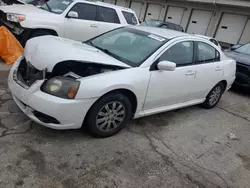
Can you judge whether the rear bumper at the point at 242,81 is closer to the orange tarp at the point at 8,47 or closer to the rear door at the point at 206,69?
the rear door at the point at 206,69

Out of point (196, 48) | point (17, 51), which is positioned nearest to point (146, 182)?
point (196, 48)

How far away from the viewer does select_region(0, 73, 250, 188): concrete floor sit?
260 cm

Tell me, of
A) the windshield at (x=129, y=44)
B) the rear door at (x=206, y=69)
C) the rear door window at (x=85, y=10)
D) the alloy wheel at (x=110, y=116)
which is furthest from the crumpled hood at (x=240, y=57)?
the alloy wheel at (x=110, y=116)

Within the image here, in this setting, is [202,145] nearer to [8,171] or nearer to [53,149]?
[53,149]

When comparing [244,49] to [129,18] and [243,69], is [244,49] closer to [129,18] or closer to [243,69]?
[243,69]

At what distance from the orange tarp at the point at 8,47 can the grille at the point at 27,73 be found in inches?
92.4

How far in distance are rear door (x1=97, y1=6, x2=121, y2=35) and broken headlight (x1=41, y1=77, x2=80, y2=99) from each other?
461 cm

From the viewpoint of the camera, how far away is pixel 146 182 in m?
2.73

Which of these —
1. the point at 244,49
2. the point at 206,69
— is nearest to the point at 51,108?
the point at 206,69

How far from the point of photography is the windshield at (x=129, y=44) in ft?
11.8

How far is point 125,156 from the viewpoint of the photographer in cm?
310

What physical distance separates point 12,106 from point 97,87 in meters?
1.67

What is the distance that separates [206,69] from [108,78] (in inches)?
88.8

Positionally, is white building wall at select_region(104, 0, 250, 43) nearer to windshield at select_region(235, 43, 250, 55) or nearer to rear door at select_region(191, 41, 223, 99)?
windshield at select_region(235, 43, 250, 55)
